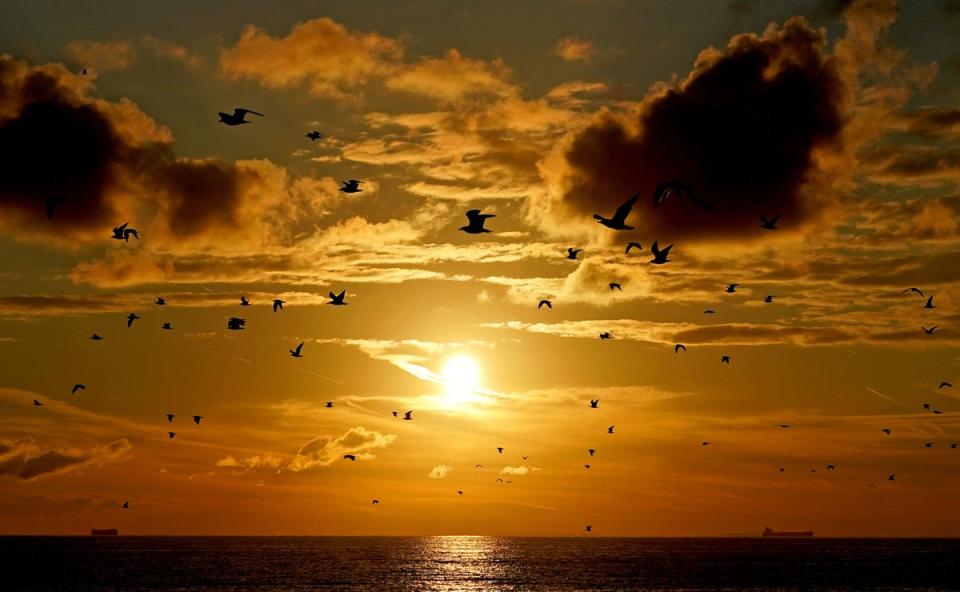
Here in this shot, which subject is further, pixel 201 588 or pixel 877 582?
pixel 877 582

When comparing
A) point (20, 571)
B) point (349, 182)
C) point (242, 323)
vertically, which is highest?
point (349, 182)

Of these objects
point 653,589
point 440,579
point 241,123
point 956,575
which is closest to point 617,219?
point 241,123

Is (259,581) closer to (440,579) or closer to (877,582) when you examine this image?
(440,579)

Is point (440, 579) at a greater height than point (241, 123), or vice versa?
point (241, 123)

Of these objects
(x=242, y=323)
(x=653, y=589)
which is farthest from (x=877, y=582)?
(x=242, y=323)

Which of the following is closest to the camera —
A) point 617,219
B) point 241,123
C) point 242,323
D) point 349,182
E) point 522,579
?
point 617,219

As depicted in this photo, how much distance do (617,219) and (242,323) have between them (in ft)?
113

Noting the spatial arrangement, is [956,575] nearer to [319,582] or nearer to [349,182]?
[319,582]

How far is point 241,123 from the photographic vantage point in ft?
166

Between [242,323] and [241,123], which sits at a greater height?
[241,123]

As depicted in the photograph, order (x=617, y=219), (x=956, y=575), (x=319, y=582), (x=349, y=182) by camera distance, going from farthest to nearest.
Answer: (x=956, y=575) < (x=319, y=582) < (x=349, y=182) < (x=617, y=219)

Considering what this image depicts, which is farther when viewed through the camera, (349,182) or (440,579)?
(440,579)

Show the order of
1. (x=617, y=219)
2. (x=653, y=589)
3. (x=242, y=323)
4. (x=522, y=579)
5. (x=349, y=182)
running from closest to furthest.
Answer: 1. (x=617, y=219)
2. (x=349, y=182)
3. (x=242, y=323)
4. (x=653, y=589)
5. (x=522, y=579)

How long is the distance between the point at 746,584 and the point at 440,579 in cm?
4843
